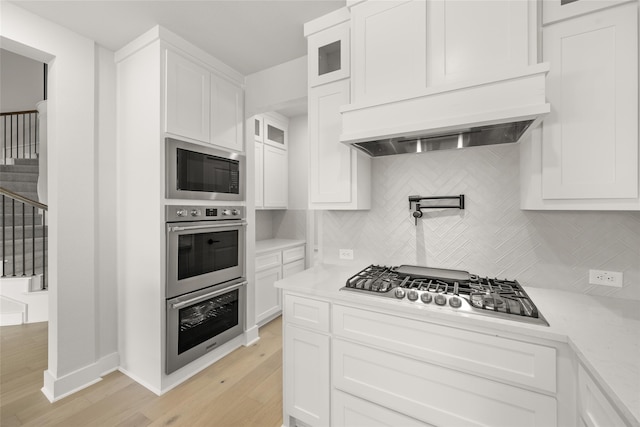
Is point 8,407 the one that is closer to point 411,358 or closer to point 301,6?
point 411,358

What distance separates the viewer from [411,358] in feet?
4.39

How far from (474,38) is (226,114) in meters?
2.08

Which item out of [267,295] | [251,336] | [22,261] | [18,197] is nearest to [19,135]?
[18,197]

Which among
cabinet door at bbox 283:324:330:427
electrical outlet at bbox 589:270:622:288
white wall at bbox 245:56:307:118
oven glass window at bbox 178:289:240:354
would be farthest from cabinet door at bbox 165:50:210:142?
electrical outlet at bbox 589:270:622:288

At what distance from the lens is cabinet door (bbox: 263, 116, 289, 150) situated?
149 inches

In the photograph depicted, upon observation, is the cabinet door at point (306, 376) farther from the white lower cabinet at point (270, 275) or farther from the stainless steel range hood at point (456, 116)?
the white lower cabinet at point (270, 275)

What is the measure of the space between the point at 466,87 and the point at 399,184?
2.60ft

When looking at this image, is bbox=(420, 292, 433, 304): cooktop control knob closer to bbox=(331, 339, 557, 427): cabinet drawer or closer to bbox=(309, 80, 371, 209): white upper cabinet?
bbox=(331, 339, 557, 427): cabinet drawer

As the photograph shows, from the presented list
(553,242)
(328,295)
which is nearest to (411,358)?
(328,295)

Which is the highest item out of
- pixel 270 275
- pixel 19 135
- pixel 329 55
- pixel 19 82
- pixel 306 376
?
pixel 19 82

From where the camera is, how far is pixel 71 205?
2.10 metres

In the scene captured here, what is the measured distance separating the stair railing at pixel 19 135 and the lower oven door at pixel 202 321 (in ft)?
16.6

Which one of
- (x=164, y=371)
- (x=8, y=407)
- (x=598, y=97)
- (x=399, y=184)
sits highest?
(x=598, y=97)

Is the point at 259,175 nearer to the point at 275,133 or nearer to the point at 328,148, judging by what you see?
the point at 275,133
